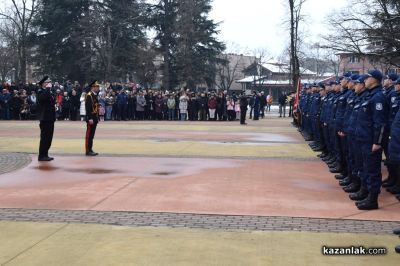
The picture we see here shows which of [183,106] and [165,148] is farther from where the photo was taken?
[183,106]

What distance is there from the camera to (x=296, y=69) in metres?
36.3

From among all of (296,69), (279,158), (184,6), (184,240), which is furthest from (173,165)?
(184,6)

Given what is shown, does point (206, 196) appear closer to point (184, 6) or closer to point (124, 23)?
point (124, 23)

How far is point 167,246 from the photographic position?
5.97m

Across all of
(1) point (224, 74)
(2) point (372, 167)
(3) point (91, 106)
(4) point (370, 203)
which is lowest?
(4) point (370, 203)

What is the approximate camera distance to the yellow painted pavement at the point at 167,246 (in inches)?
216

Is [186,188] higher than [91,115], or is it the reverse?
[91,115]

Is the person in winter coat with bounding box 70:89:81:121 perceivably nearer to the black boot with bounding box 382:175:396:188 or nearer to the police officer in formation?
the police officer in formation

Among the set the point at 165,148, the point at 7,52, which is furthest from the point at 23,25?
the point at 165,148

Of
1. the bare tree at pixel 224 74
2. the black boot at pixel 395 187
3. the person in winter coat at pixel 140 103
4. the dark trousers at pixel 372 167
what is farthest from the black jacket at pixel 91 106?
the bare tree at pixel 224 74

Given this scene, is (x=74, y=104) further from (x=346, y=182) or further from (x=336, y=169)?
(x=346, y=182)

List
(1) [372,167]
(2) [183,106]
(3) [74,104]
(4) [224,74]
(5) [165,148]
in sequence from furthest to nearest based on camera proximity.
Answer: (4) [224,74], (2) [183,106], (3) [74,104], (5) [165,148], (1) [372,167]

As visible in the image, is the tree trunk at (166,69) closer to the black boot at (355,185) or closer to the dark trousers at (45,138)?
the dark trousers at (45,138)

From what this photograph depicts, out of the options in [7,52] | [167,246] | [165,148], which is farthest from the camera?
[7,52]
